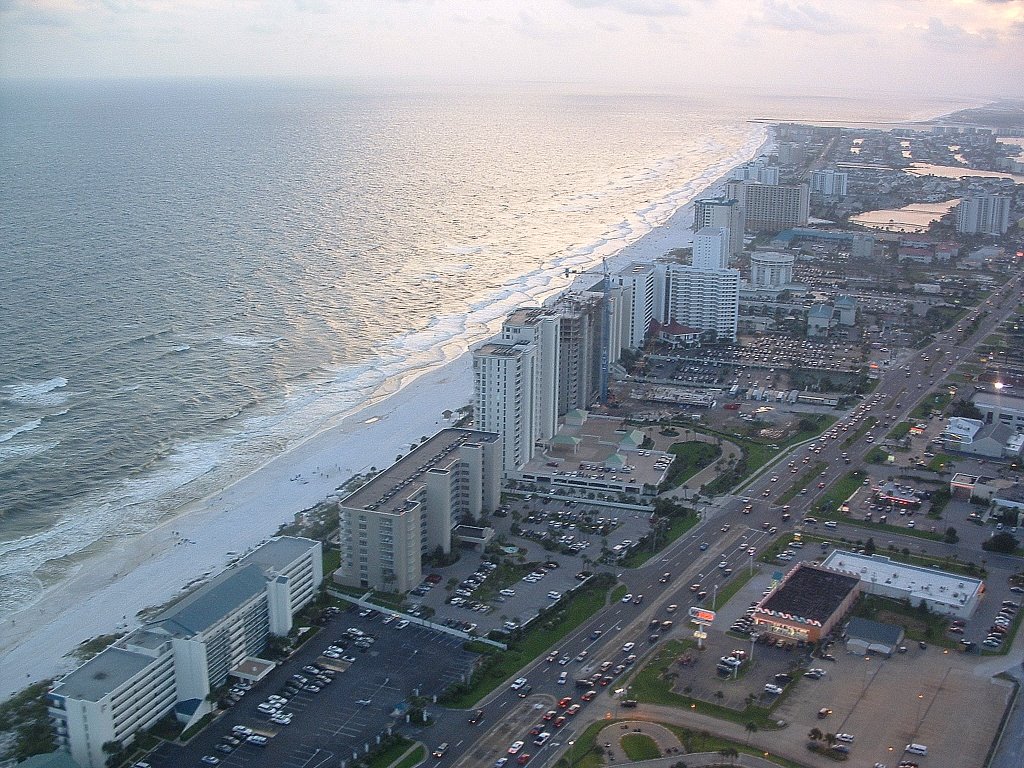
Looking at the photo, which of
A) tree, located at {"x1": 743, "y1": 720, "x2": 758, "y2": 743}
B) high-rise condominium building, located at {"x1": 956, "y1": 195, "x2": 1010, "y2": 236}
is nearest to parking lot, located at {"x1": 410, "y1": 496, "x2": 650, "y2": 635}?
tree, located at {"x1": 743, "y1": 720, "x2": 758, "y2": 743}

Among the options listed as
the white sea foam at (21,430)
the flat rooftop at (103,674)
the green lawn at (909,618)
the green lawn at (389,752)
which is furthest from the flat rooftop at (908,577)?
the white sea foam at (21,430)

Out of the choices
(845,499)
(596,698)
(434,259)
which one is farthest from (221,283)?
(596,698)

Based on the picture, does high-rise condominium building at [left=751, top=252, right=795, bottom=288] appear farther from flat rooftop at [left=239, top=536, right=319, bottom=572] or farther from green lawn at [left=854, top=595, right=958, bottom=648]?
flat rooftop at [left=239, top=536, right=319, bottom=572]

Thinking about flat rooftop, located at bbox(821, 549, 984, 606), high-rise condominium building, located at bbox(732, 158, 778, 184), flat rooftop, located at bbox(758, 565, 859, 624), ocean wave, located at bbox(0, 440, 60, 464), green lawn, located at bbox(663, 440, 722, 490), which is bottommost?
flat rooftop, located at bbox(821, 549, 984, 606)

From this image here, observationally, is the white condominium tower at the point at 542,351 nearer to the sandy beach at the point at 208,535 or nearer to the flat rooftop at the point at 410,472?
the sandy beach at the point at 208,535

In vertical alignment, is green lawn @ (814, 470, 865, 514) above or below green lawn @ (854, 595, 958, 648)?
above

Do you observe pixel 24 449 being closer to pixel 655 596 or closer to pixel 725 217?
pixel 655 596
